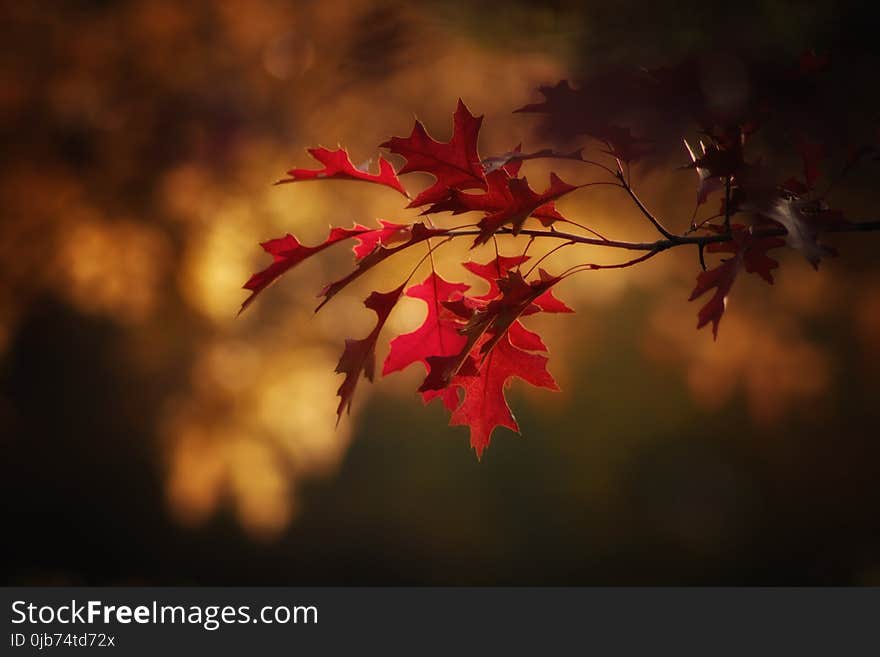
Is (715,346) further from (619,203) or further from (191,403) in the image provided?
(191,403)

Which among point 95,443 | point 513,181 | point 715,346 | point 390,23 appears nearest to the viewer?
point 513,181

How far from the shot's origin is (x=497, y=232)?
0.69 metres

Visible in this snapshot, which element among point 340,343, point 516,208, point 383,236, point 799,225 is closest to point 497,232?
point 516,208

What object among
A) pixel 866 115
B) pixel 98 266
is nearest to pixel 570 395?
pixel 98 266

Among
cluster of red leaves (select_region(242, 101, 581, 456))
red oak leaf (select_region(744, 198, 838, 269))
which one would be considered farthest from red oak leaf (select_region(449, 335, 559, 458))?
red oak leaf (select_region(744, 198, 838, 269))

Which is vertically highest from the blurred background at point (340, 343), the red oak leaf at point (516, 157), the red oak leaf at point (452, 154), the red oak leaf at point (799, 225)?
the blurred background at point (340, 343)

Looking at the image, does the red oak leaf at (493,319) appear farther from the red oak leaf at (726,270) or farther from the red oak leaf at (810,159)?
the red oak leaf at (810,159)

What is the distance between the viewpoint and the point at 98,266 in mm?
3113

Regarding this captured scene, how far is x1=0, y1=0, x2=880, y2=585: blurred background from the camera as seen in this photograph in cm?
280

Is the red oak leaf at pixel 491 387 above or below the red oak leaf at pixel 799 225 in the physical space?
above

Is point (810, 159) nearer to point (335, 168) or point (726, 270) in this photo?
point (726, 270)

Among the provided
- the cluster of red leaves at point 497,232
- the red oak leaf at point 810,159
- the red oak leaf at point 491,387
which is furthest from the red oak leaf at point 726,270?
the red oak leaf at point 491,387

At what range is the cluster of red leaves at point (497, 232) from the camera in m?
0.65

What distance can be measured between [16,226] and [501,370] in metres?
2.83
